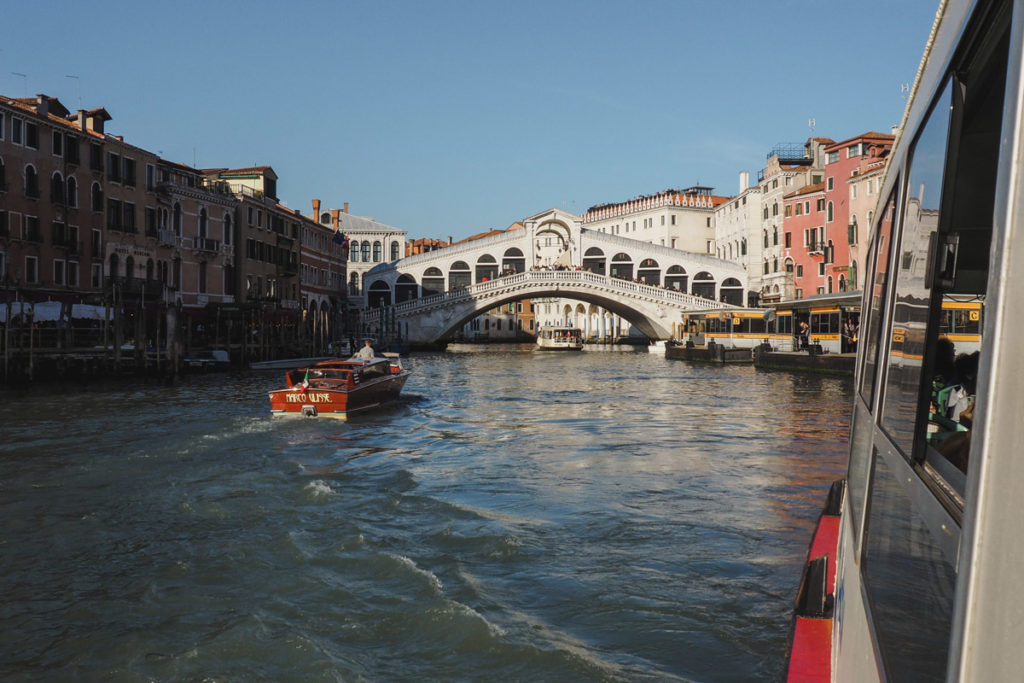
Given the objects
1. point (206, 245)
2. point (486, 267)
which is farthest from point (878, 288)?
point (486, 267)

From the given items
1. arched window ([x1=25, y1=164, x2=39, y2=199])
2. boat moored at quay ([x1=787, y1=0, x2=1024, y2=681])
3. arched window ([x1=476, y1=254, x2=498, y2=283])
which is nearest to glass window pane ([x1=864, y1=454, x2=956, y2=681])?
boat moored at quay ([x1=787, y1=0, x2=1024, y2=681])

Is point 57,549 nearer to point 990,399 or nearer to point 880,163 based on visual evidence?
point 990,399

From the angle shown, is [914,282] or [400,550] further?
[400,550]

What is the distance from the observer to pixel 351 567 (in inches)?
228

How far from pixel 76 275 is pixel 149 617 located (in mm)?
24003

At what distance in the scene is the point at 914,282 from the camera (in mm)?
1643

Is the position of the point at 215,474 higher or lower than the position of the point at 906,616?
lower

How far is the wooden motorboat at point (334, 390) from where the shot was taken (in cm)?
1388

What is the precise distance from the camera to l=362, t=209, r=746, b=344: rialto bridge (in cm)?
4844

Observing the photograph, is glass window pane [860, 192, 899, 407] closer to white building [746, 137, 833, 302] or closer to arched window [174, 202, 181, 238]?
arched window [174, 202, 181, 238]

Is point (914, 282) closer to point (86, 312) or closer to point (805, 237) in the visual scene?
point (86, 312)

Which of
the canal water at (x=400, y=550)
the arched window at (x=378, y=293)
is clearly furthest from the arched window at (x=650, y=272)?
the canal water at (x=400, y=550)

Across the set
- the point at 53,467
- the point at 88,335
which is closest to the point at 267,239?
the point at 88,335

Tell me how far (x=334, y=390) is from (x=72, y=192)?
15.8 m
